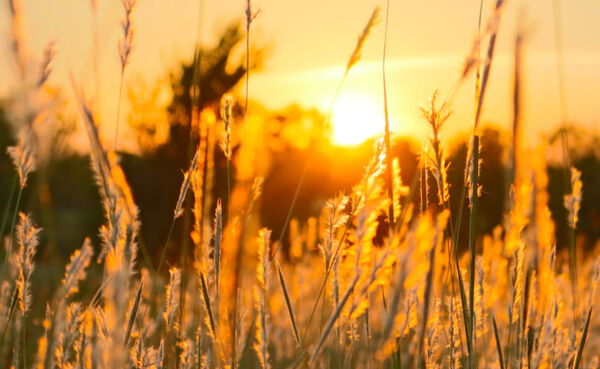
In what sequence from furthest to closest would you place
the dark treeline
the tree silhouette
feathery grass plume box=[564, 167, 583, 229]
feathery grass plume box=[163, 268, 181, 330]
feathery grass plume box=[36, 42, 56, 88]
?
the tree silhouette → the dark treeline → feathery grass plume box=[564, 167, 583, 229] → feathery grass plume box=[163, 268, 181, 330] → feathery grass plume box=[36, 42, 56, 88]

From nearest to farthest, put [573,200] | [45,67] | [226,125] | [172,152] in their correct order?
1. [45,67]
2. [226,125]
3. [573,200]
4. [172,152]

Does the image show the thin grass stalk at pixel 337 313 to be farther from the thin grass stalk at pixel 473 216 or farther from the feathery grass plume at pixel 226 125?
the feathery grass plume at pixel 226 125

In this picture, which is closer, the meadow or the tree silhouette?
the meadow

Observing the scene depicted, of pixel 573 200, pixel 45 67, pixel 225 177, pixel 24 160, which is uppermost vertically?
pixel 225 177

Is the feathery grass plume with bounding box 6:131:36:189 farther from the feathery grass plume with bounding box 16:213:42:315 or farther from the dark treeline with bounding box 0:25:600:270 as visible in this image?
the dark treeline with bounding box 0:25:600:270

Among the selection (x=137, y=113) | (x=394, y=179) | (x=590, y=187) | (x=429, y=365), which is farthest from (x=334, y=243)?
(x=590, y=187)

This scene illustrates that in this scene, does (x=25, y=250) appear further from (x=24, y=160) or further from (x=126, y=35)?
(x=126, y=35)

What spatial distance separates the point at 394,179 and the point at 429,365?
487 millimetres

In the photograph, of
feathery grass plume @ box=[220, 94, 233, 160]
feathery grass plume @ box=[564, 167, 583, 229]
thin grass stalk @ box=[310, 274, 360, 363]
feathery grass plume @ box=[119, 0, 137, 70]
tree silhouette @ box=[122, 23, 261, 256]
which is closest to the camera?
thin grass stalk @ box=[310, 274, 360, 363]

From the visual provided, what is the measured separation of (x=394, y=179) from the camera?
171 centimetres

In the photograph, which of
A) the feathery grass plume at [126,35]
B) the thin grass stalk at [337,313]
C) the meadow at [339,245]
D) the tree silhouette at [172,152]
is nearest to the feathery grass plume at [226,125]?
the meadow at [339,245]

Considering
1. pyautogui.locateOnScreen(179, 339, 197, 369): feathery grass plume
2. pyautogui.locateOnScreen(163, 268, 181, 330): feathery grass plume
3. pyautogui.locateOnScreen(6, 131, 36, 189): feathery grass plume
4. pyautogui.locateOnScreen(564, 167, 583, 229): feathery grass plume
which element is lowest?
pyautogui.locateOnScreen(179, 339, 197, 369): feathery grass plume

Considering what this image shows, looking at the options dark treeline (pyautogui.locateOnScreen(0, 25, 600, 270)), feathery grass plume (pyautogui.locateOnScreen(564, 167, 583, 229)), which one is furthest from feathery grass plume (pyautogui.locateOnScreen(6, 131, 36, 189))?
dark treeline (pyautogui.locateOnScreen(0, 25, 600, 270))

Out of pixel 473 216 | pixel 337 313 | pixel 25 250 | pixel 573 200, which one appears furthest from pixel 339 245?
pixel 573 200
